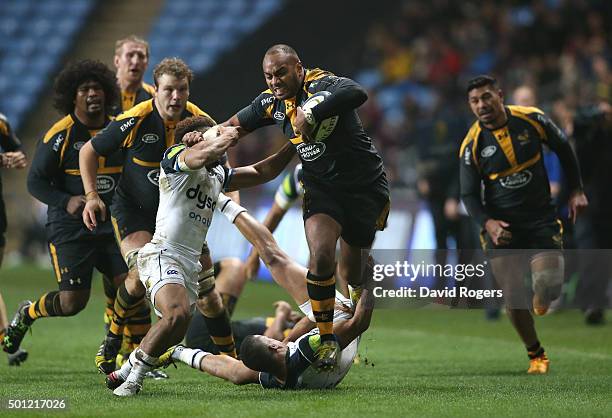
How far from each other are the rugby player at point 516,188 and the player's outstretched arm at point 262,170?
5.74 feet

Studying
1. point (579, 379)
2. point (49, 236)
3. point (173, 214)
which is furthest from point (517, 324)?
point (49, 236)

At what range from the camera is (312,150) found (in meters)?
7.35

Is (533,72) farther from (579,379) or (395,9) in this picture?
(579,379)

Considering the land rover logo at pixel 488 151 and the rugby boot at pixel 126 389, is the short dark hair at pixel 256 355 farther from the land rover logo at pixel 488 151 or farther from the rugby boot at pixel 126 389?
the land rover logo at pixel 488 151

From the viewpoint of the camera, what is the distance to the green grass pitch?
6.28 metres

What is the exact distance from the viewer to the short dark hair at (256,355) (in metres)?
6.78

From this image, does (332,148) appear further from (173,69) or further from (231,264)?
(231,264)

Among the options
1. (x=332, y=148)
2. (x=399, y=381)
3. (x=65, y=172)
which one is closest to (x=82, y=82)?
(x=65, y=172)

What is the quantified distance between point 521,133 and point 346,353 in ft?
8.52

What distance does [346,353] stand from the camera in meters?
7.24

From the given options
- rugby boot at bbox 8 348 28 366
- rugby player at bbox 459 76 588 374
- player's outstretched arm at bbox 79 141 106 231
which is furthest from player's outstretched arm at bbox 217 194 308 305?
rugby boot at bbox 8 348 28 366

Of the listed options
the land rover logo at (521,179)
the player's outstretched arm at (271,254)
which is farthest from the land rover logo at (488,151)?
the player's outstretched arm at (271,254)

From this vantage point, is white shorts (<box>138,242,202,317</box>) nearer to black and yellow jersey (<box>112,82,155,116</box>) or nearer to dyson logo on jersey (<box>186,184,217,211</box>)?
dyson logo on jersey (<box>186,184,217,211</box>)

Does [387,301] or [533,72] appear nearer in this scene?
[387,301]
